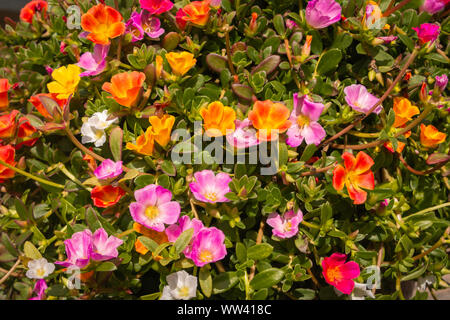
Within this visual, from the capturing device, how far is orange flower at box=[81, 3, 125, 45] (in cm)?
95

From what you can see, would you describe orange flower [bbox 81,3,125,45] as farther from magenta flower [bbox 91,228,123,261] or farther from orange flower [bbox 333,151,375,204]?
orange flower [bbox 333,151,375,204]

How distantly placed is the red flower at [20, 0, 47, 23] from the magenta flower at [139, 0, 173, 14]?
45cm

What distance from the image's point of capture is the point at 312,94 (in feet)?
3.08

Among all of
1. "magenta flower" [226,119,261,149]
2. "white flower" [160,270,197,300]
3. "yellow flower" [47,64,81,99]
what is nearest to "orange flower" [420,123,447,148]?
"magenta flower" [226,119,261,149]

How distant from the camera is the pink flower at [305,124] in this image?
875 mm

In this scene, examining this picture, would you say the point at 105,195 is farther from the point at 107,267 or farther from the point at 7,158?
the point at 7,158

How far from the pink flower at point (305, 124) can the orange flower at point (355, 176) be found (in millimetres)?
77

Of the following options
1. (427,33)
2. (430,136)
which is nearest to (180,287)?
(430,136)

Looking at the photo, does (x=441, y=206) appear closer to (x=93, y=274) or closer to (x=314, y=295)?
(x=314, y=295)

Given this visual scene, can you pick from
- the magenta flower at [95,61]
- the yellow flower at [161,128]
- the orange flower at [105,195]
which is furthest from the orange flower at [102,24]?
the orange flower at [105,195]

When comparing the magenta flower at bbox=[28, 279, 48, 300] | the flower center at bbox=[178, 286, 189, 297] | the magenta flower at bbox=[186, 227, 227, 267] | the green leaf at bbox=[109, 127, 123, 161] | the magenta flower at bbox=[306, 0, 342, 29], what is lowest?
the magenta flower at bbox=[28, 279, 48, 300]

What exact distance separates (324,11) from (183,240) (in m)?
0.63

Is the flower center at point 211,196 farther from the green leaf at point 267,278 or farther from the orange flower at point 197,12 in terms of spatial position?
the orange flower at point 197,12

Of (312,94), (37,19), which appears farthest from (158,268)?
(37,19)
